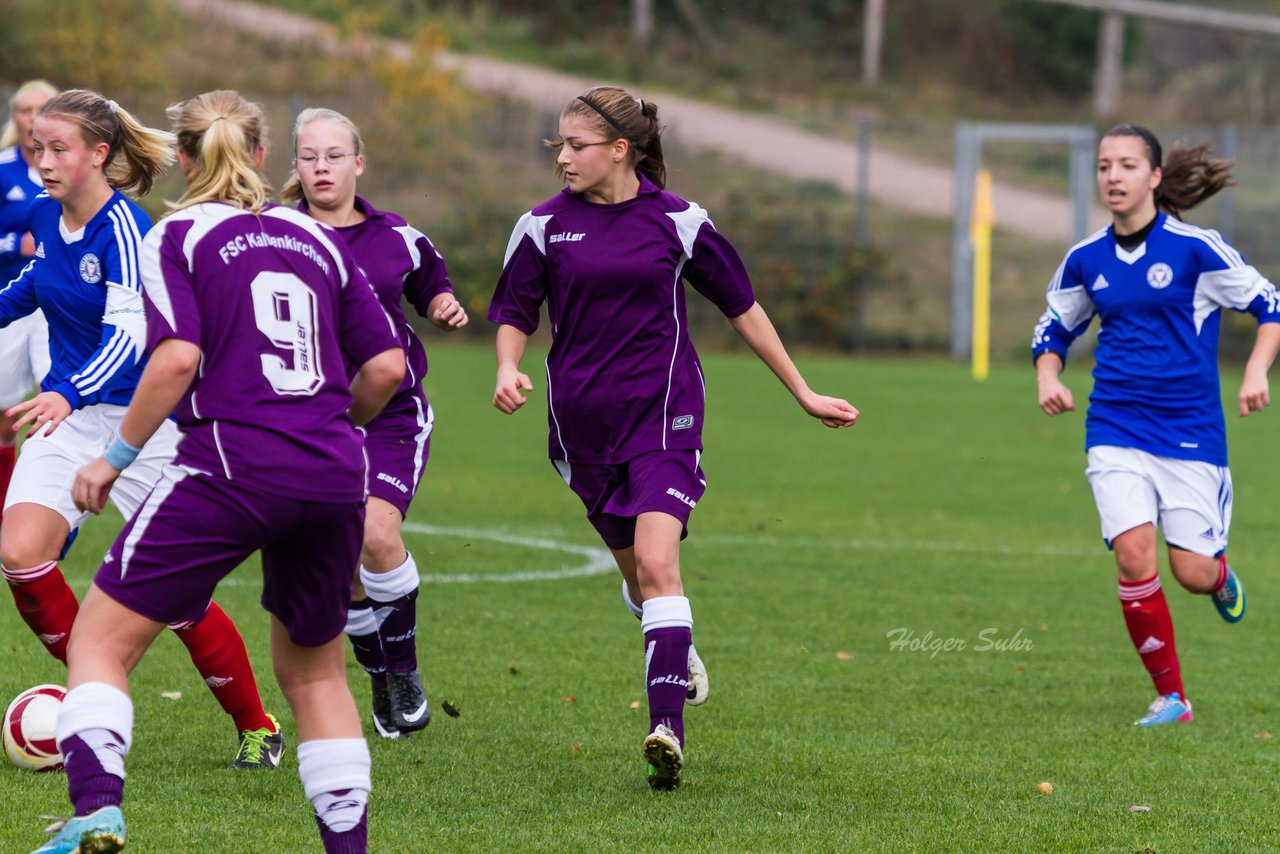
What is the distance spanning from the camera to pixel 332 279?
12.3 ft

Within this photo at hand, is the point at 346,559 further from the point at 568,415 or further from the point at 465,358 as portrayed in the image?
the point at 465,358

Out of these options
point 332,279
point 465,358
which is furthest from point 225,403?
→ point 465,358

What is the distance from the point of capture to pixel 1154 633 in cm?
643

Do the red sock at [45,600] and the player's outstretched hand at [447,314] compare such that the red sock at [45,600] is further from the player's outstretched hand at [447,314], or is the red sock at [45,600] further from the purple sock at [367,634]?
the player's outstretched hand at [447,314]

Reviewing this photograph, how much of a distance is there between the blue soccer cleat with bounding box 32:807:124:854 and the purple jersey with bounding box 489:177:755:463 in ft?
7.49

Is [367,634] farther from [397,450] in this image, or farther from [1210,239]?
[1210,239]

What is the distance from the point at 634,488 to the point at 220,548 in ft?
6.39

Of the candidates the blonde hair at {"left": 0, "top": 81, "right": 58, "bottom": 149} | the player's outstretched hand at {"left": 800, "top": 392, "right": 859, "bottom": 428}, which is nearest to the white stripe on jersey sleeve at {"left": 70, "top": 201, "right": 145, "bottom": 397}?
the player's outstretched hand at {"left": 800, "top": 392, "right": 859, "bottom": 428}

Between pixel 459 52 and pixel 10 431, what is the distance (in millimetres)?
33220

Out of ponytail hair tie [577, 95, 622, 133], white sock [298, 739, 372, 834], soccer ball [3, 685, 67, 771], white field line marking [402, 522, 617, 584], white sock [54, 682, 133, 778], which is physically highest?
ponytail hair tie [577, 95, 622, 133]

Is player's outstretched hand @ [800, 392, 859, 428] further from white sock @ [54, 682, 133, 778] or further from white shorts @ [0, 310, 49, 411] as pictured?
white shorts @ [0, 310, 49, 411]

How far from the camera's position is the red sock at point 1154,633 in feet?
21.1

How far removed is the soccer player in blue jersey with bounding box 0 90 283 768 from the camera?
481 centimetres

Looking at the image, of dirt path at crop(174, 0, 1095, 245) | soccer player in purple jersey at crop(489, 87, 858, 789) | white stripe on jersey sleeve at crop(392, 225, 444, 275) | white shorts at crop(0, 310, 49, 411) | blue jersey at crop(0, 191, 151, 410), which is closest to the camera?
blue jersey at crop(0, 191, 151, 410)
